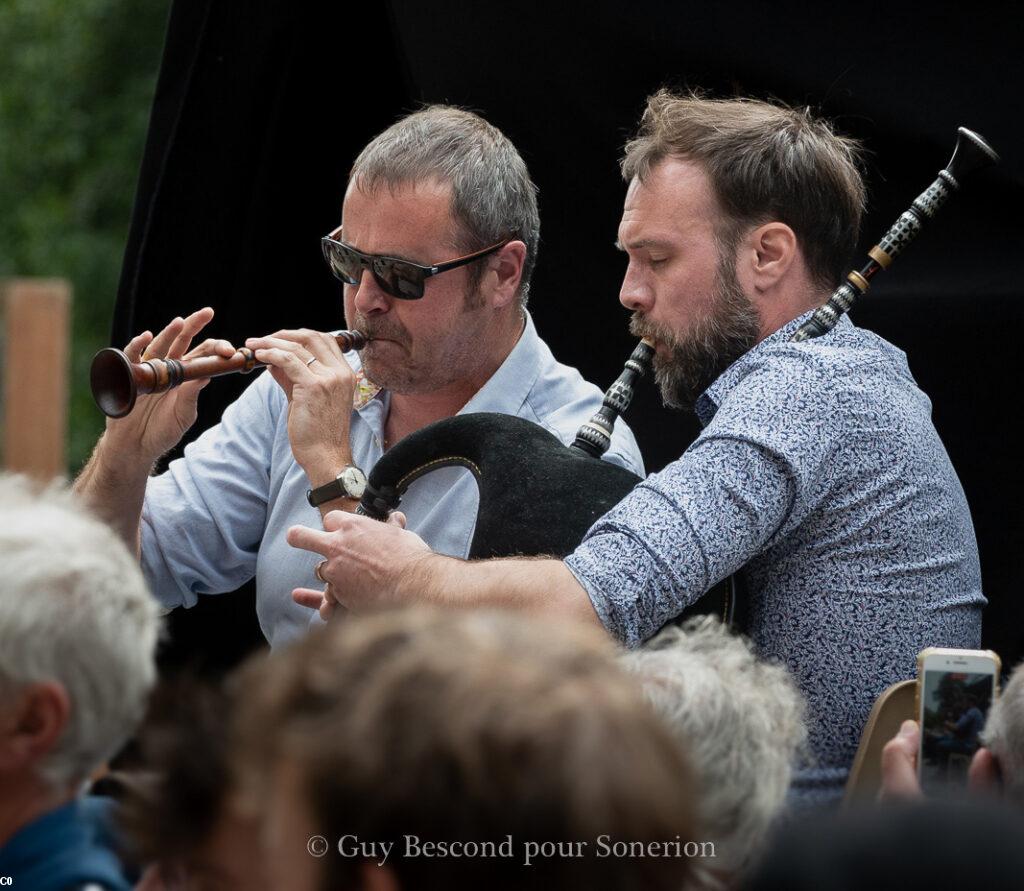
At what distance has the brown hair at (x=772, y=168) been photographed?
258 centimetres

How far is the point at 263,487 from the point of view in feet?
10.2

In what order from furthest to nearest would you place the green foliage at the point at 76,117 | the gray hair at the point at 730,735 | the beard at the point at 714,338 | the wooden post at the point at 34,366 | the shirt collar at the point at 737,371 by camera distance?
the green foliage at the point at 76,117 → the wooden post at the point at 34,366 → the beard at the point at 714,338 → the shirt collar at the point at 737,371 → the gray hair at the point at 730,735

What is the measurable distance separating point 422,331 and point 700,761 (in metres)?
1.57

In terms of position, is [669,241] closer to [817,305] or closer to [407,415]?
[817,305]

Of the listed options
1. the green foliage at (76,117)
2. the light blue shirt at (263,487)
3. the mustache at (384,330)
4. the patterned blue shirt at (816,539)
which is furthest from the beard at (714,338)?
the green foliage at (76,117)

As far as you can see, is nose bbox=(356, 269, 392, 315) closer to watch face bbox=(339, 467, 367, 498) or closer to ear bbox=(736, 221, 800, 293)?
watch face bbox=(339, 467, 367, 498)

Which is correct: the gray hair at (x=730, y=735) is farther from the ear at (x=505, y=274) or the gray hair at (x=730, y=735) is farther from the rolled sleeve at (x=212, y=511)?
the rolled sleeve at (x=212, y=511)

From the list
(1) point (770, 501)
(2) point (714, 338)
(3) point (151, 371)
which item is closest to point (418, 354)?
(3) point (151, 371)

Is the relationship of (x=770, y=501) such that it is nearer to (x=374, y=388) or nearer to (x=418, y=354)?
(x=418, y=354)

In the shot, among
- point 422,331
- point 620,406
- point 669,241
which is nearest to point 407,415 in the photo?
point 422,331

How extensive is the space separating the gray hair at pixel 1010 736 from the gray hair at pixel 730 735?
0.21 meters

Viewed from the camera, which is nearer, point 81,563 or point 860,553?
point 81,563

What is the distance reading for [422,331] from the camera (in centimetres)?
296

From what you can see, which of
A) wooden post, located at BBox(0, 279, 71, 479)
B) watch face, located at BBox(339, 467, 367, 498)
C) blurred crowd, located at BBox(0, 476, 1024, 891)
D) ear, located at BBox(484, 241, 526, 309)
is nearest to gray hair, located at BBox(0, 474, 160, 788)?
blurred crowd, located at BBox(0, 476, 1024, 891)
